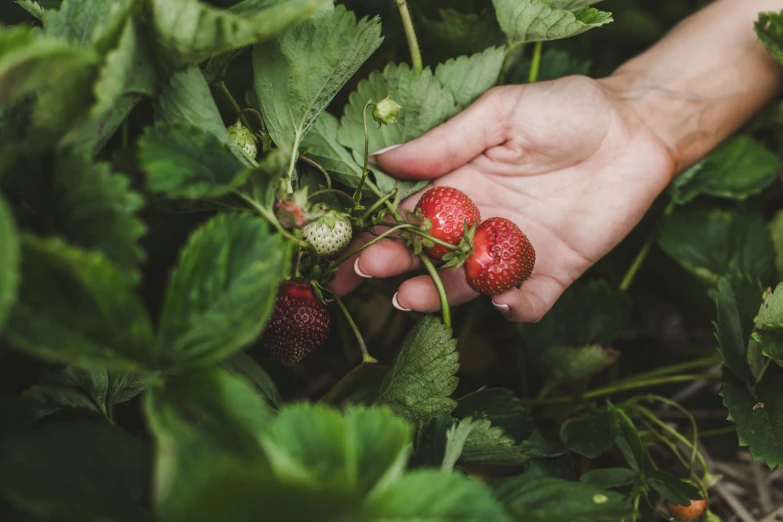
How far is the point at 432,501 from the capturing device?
1.47 ft

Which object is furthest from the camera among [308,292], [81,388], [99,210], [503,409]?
[503,409]

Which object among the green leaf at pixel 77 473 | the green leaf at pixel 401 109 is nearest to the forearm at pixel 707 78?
the green leaf at pixel 401 109

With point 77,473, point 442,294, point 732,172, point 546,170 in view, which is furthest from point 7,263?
point 732,172

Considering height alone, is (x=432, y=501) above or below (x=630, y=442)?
above

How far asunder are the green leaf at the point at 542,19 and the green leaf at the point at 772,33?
13.3 inches

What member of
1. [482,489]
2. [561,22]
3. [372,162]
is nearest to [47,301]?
[482,489]

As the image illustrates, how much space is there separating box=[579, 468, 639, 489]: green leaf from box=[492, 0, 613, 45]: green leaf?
1.93 ft

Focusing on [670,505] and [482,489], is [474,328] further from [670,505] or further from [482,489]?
[482,489]

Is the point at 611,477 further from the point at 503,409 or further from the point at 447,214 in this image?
the point at 447,214

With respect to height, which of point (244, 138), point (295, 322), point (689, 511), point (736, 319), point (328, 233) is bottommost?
point (689, 511)

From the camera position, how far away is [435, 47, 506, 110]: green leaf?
39.1 inches

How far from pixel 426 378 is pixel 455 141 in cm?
39

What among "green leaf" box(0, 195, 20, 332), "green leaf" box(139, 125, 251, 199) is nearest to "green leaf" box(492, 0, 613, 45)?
"green leaf" box(139, 125, 251, 199)

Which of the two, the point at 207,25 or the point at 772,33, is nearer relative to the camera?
the point at 207,25
